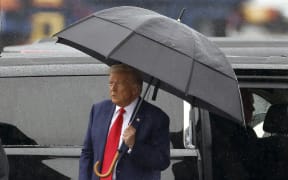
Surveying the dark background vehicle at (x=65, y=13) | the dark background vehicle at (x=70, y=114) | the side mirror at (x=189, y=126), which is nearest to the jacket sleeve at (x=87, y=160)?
the dark background vehicle at (x=70, y=114)

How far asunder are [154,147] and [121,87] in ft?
0.95

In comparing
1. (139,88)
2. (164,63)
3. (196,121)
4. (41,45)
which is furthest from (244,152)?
(41,45)

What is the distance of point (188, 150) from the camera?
162 inches

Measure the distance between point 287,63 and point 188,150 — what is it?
2.33 feet

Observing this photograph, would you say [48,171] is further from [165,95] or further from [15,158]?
[165,95]

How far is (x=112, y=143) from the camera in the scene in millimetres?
3582

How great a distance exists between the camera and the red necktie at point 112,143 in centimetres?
357

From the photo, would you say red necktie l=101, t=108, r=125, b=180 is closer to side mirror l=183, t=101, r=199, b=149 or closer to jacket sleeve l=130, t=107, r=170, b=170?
jacket sleeve l=130, t=107, r=170, b=170

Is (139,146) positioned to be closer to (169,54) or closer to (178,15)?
(169,54)

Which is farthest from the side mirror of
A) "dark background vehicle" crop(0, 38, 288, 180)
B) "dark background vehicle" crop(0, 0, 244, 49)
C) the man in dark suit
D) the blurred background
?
"dark background vehicle" crop(0, 0, 244, 49)

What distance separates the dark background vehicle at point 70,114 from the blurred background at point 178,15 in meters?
4.31

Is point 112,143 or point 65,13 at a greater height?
point 65,13

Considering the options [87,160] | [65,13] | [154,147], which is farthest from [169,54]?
[65,13]

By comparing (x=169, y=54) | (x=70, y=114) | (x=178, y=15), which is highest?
(x=178, y=15)
